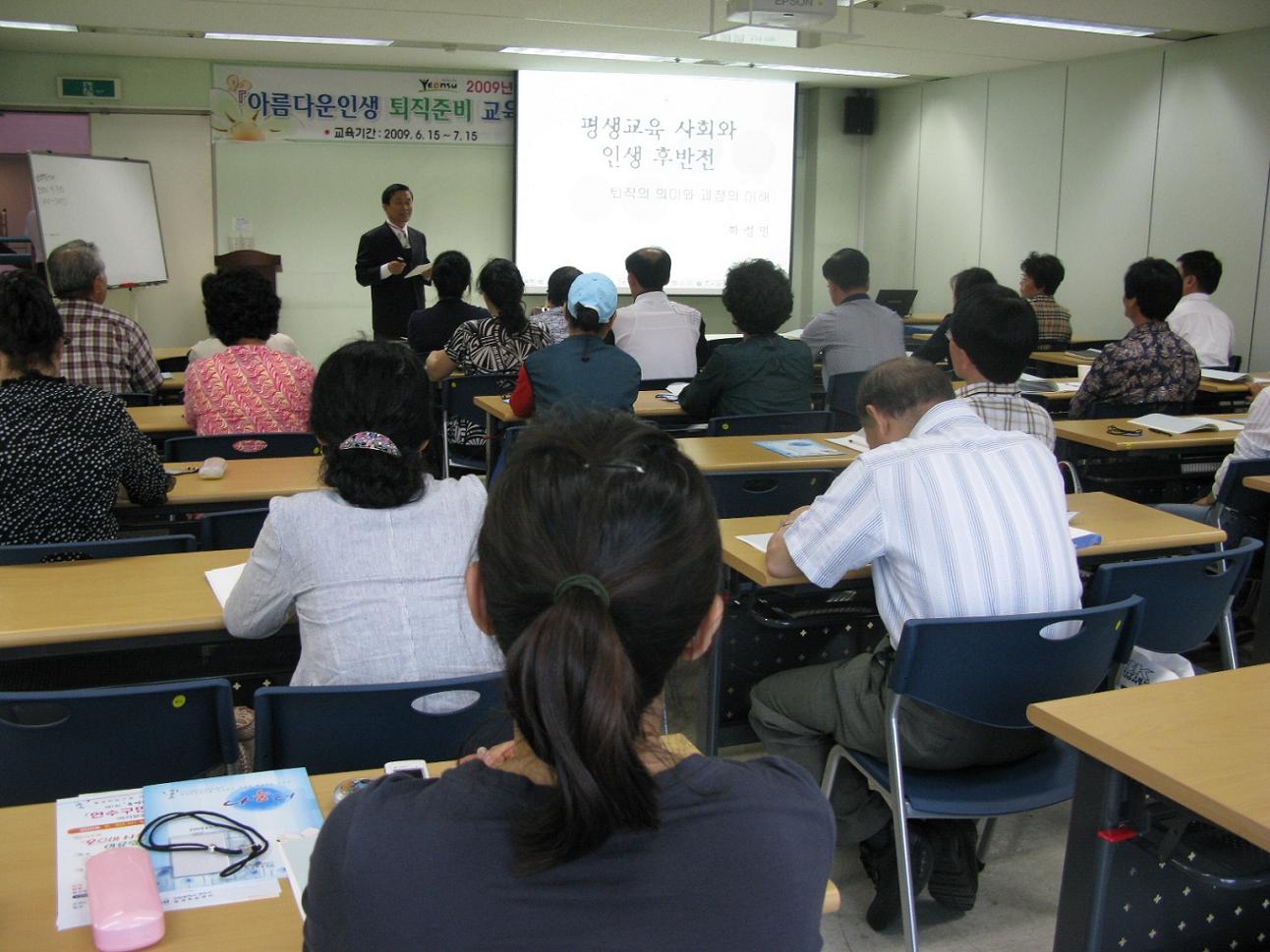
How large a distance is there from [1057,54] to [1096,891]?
7.52 m

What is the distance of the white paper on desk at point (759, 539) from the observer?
8.72 feet

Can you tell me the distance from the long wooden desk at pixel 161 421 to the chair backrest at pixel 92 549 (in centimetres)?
141

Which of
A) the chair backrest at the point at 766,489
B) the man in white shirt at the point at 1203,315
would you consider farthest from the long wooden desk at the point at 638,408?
the man in white shirt at the point at 1203,315

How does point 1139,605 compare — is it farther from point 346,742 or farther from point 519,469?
point 519,469

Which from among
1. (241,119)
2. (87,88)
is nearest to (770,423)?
(241,119)

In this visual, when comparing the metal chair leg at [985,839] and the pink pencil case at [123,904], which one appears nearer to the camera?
the pink pencil case at [123,904]

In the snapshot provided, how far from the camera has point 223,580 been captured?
92.7 inches

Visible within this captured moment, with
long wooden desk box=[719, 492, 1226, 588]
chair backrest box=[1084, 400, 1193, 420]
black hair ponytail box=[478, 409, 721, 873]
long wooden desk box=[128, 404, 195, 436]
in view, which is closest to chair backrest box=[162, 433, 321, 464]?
long wooden desk box=[128, 404, 195, 436]

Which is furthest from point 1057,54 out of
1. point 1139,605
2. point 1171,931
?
point 1171,931

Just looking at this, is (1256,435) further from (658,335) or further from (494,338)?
(494,338)

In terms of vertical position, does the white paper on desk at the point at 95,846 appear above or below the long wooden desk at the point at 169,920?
above

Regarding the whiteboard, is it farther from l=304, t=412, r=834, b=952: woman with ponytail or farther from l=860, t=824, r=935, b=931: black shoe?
Result: l=304, t=412, r=834, b=952: woman with ponytail

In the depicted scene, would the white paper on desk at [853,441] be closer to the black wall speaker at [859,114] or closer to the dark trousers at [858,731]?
the dark trousers at [858,731]

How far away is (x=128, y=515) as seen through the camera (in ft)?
10.6
